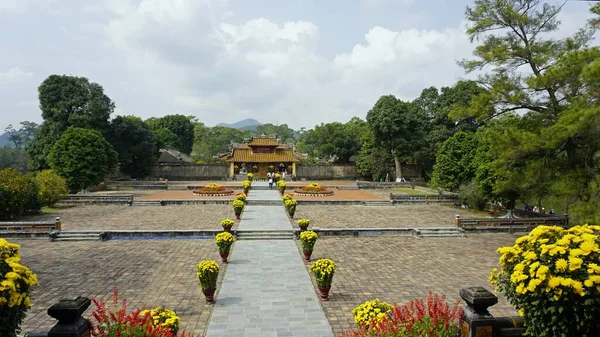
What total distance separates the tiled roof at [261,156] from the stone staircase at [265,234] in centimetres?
3241

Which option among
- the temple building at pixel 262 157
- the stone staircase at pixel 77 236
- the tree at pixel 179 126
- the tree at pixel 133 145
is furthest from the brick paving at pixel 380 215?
the tree at pixel 179 126

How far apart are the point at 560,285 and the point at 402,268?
7.90m

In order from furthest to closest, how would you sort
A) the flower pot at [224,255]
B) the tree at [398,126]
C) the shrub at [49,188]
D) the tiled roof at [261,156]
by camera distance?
the tiled roof at [261,156] → the tree at [398,126] → the shrub at [49,188] → the flower pot at [224,255]

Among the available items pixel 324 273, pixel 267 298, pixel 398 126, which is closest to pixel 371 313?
pixel 324 273

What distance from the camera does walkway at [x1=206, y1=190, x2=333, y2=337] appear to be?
749cm

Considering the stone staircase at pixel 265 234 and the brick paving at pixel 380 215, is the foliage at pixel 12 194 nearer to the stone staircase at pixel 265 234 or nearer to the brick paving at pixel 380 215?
the stone staircase at pixel 265 234

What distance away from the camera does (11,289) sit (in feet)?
13.6

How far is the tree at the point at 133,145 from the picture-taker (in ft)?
140

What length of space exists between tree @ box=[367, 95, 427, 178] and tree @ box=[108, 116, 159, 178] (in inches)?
975

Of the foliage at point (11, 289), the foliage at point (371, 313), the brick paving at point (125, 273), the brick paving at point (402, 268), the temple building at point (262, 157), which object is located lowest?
the brick paving at point (125, 273)

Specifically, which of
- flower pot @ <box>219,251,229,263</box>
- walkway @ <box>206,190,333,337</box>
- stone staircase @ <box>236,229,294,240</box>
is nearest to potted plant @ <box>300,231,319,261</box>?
walkway @ <box>206,190,333,337</box>

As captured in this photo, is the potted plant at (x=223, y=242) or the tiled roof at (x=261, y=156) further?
the tiled roof at (x=261, y=156)

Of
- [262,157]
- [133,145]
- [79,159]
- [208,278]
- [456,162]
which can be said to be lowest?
[208,278]

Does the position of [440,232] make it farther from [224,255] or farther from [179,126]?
[179,126]
